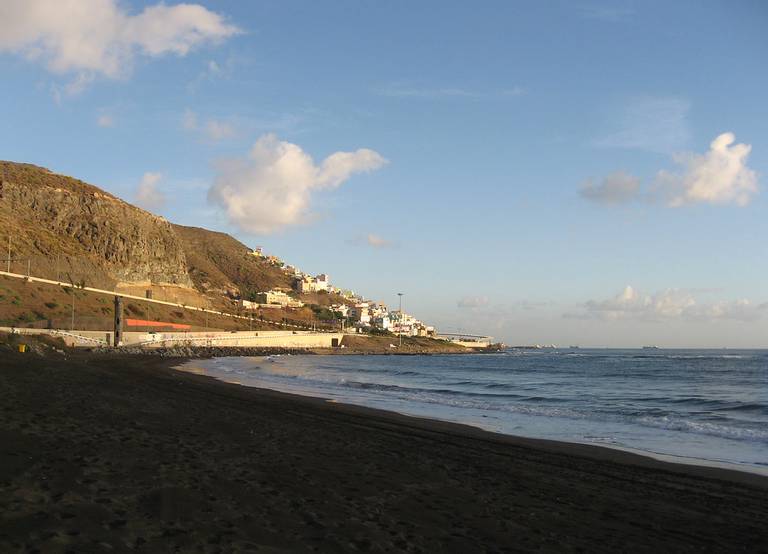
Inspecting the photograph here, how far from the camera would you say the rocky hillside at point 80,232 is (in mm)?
90938

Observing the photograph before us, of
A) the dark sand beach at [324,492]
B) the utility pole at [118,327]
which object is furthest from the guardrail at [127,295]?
the dark sand beach at [324,492]

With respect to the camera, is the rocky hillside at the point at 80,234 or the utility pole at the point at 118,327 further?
the rocky hillside at the point at 80,234

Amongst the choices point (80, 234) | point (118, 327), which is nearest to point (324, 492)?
point (118, 327)

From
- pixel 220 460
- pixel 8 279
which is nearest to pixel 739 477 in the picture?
pixel 220 460

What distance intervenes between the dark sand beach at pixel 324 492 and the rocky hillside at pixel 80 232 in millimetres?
84873

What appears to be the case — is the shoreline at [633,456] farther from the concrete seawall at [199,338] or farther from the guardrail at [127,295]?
the guardrail at [127,295]

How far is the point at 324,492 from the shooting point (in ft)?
24.8

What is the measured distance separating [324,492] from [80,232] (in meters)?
115

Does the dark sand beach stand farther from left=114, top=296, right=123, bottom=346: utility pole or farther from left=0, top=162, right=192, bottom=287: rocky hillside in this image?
left=0, top=162, right=192, bottom=287: rocky hillside

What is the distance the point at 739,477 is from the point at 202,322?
356ft

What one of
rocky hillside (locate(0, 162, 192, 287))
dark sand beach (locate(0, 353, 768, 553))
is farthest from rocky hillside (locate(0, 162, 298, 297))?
dark sand beach (locate(0, 353, 768, 553))

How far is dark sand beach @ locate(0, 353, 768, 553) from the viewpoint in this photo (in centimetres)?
551

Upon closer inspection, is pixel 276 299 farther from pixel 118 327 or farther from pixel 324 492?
pixel 324 492

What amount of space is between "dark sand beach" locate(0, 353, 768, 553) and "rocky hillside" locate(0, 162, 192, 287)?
278 feet
